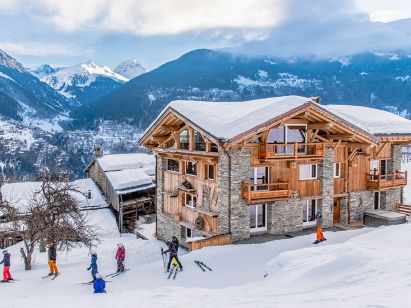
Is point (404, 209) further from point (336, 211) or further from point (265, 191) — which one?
point (265, 191)

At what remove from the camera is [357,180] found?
25531 millimetres

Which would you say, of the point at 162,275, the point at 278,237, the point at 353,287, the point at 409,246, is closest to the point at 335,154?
the point at 278,237

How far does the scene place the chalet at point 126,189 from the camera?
36.3m

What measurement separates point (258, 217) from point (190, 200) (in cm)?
449

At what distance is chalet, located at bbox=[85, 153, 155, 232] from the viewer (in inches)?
1431

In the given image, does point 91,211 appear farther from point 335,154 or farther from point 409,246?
point 409,246

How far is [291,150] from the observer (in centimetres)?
2217

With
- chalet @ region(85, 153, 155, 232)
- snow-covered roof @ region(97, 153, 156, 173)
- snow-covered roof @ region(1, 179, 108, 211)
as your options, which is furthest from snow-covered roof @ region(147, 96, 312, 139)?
snow-covered roof @ region(97, 153, 156, 173)

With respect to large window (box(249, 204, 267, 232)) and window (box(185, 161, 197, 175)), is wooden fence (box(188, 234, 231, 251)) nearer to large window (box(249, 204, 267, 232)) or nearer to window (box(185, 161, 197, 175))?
large window (box(249, 204, 267, 232))

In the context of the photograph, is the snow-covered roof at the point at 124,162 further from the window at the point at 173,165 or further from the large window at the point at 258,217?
the large window at the point at 258,217

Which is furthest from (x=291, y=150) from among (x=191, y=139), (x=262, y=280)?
(x=262, y=280)

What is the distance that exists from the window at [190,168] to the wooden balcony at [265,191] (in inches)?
164

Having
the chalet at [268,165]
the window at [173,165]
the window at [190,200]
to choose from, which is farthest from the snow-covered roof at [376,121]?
the window at [173,165]

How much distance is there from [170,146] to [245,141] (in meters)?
7.54
